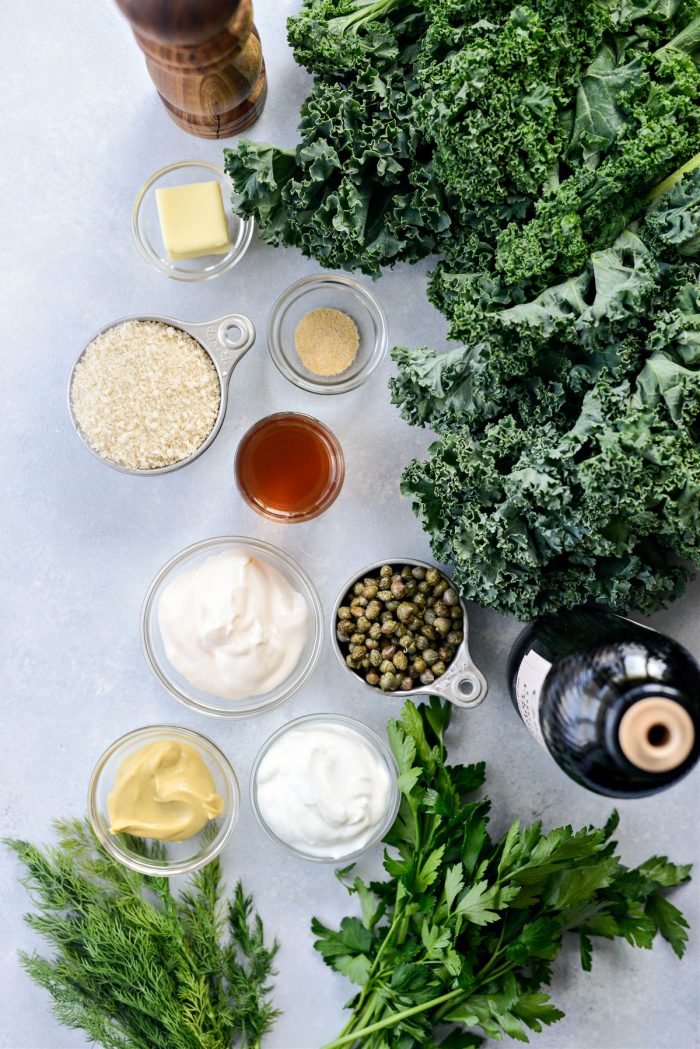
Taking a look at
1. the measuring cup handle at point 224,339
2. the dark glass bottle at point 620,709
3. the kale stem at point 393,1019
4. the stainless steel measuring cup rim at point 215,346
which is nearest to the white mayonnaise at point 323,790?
the kale stem at point 393,1019

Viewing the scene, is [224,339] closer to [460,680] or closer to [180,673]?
[180,673]

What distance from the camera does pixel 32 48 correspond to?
5.46ft

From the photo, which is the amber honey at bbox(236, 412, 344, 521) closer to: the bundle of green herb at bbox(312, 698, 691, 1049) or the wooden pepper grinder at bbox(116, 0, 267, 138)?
the bundle of green herb at bbox(312, 698, 691, 1049)

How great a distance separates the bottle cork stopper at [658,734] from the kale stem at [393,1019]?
0.62m

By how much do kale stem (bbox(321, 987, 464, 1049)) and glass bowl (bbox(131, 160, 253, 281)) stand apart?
4.41ft

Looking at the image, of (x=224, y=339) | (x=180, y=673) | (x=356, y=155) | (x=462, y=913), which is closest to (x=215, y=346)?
(x=224, y=339)

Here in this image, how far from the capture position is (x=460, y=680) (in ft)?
5.14

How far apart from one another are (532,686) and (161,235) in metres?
1.06

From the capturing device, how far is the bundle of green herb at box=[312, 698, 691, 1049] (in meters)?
1.48

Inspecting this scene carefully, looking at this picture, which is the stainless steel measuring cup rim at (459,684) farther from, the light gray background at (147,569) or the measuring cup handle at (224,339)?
the measuring cup handle at (224,339)

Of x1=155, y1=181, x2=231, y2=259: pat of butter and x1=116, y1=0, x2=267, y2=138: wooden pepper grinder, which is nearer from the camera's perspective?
x1=116, y1=0, x2=267, y2=138: wooden pepper grinder

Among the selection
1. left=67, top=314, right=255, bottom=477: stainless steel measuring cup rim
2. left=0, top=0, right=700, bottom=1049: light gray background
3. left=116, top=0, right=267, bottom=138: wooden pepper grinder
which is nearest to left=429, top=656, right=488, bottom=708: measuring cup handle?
left=0, top=0, right=700, bottom=1049: light gray background

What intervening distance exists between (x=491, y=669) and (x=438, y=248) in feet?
2.56

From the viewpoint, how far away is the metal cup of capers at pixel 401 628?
5.16ft
